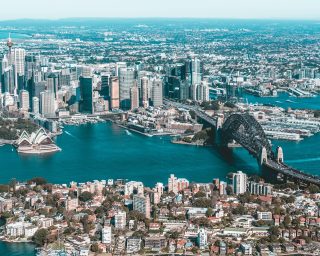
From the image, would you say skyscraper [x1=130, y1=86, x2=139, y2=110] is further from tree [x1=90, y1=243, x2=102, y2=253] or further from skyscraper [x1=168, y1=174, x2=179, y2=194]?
tree [x1=90, y1=243, x2=102, y2=253]

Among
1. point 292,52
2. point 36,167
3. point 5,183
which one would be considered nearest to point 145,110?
point 36,167

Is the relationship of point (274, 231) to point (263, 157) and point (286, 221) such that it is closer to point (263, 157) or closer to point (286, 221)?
point (286, 221)

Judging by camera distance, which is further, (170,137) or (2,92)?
(2,92)

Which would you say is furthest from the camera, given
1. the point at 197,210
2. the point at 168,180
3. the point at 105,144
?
the point at 105,144

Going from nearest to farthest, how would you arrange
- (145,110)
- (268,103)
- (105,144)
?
(105,144)
(145,110)
(268,103)

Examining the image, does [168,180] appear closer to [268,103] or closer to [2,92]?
[268,103]

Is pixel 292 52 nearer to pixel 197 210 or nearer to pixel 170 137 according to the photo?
pixel 170 137

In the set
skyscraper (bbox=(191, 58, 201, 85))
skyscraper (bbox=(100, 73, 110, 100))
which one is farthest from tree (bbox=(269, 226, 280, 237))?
skyscraper (bbox=(191, 58, 201, 85))
